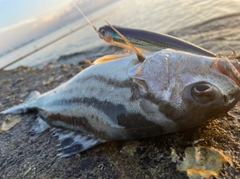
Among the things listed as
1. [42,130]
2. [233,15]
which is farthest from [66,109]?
[233,15]

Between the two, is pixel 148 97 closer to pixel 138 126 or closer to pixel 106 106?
pixel 138 126

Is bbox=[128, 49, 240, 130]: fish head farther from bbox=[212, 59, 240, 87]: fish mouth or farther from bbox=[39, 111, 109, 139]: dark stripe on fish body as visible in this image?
bbox=[39, 111, 109, 139]: dark stripe on fish body

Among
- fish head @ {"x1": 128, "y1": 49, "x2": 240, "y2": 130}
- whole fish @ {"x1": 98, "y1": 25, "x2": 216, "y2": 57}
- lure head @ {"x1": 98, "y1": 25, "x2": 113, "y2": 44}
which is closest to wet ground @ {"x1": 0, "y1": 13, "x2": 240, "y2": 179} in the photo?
fish head @ {"x1": 128, "y1": 49, "x2": 240, "y2": 130}

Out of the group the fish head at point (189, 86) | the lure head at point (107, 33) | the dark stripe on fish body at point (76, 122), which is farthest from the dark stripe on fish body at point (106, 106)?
the lure head at point (107, 33)

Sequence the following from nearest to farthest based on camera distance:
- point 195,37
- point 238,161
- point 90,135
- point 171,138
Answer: point 238,161
point 171,138
point 90,135
point 195,37

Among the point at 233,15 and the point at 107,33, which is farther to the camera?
the point at 233,15

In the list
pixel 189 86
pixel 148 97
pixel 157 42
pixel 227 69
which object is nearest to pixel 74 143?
pixel 148 97

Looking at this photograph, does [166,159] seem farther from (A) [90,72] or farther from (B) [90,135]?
(A) [90,72]

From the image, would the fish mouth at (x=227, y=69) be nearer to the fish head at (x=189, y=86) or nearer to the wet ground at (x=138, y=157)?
the fish head at (x=189, y=86)

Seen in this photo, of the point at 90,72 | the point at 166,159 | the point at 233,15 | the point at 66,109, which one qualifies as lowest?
the point at 233,15
